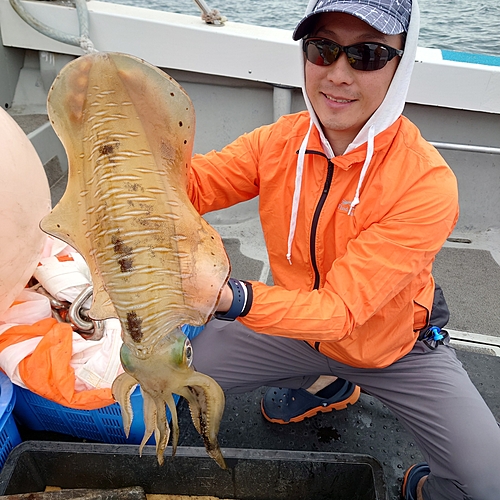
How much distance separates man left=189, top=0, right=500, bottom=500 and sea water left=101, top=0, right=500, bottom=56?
6238 mm

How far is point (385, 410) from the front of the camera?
2518 mm

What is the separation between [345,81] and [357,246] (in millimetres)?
Answer: 575

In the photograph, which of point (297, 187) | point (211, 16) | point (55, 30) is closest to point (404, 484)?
point (297, 187)

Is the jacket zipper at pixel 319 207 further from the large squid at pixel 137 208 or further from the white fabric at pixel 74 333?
the white fabric at pixel 74 333

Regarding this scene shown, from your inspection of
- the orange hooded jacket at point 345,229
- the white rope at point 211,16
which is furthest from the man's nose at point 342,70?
the white rope at point 211,16

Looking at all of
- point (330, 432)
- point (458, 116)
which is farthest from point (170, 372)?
point (458, 116)

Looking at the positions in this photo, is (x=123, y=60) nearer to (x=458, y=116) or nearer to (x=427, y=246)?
(x=427, y=246)

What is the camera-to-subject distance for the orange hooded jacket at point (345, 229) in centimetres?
161

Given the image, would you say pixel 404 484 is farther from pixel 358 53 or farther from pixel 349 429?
pixel 358 53

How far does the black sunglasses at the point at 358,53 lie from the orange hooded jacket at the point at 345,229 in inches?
11.0

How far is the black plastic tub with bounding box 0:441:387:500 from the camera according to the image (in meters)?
1.91

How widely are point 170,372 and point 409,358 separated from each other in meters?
1.21

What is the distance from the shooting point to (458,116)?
3660 mm

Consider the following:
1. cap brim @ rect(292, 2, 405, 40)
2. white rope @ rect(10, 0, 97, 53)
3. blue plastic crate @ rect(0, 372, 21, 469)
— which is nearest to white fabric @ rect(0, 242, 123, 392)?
blue plastic crate @ rect(0, 372, 21, 469)
